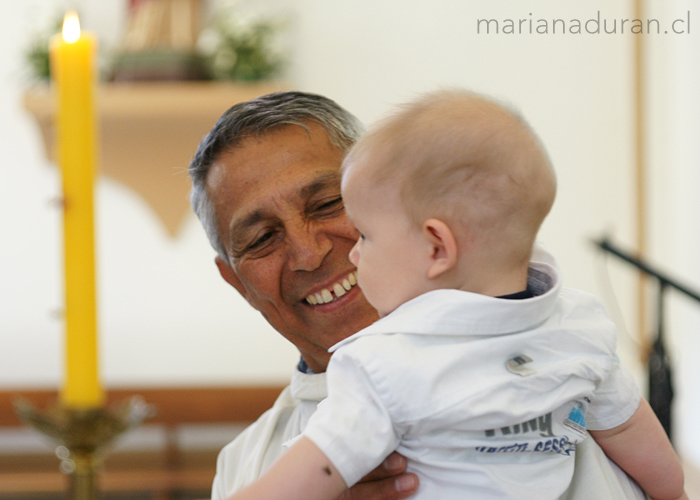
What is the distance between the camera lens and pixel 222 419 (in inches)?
158

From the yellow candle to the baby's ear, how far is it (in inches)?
23.0

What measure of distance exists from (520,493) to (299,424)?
0.57m

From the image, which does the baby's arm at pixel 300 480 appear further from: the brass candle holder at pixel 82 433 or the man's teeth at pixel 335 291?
the man's teeth at pixel 335 291

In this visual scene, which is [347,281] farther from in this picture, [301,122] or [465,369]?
[465,369]

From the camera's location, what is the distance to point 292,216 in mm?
1233

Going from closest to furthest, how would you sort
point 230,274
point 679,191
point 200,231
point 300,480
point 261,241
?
point 300,480, point 261,241, point 230,274, point 679,191, point 200,231

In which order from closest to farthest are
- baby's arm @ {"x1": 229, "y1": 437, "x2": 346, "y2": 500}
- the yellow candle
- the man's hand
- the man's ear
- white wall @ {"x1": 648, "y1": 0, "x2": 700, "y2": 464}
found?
baby's arm @ {"x1": 229, "y1": 437, "x2": 346, "y2": 500}, the man's hand, the yellow candle, the man's ear, white wall @ {"x1": 648, "y1": 0, "x2": 700, "y2": 464}

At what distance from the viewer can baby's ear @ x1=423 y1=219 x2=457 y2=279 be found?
2.62 feet

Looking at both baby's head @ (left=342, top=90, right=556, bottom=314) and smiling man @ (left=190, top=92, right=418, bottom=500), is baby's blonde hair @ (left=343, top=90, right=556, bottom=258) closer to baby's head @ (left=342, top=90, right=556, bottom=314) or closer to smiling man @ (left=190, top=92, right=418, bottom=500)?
baby's head @ (left=342, top=90, right=556, bottom=314)

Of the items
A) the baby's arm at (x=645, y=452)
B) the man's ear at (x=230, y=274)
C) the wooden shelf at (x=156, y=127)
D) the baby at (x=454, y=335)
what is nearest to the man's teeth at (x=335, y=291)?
the man's ear at (x=230, y=274)

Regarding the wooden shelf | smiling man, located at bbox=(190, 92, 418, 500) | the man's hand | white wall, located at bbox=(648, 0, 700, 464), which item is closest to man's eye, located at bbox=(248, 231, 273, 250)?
smiling man, located at bbox=(190, 92, 418, 500)

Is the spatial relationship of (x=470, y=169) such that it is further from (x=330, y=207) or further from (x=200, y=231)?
(x=200, y=231)

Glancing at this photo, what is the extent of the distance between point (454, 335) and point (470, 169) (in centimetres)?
17

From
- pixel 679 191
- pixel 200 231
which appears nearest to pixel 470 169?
pixel 679 191
